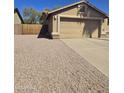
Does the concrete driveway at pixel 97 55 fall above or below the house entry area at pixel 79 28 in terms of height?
below

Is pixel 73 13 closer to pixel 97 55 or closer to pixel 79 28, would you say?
pixel 79 28

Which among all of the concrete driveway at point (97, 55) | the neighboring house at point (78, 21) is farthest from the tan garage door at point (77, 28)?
the concrete driveway at point (97, 55)

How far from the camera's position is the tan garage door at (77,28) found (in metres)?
13.4

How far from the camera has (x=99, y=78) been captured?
333cm

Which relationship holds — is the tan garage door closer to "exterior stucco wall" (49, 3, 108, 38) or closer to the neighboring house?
the neighboring house

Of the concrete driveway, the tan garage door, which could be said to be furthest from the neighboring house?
the concrete driveway

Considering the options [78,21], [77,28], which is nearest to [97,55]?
[77,28]

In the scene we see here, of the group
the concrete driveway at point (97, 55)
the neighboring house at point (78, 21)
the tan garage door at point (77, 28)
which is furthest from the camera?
the tan garage door at point (77, 28)

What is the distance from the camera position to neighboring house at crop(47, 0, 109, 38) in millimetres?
13290

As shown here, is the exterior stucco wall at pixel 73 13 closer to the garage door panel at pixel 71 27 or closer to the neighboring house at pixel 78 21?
the neighboring house at pixel 78 21
